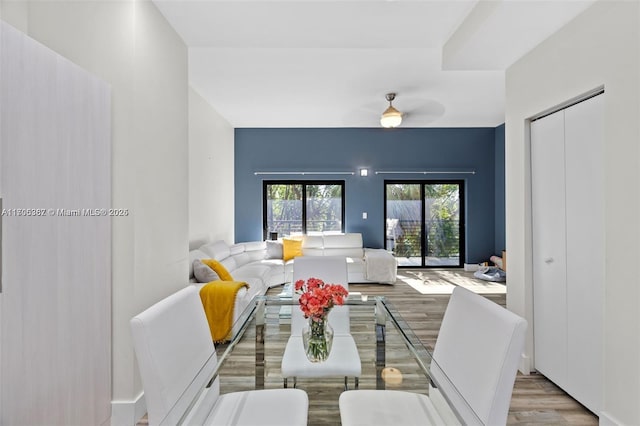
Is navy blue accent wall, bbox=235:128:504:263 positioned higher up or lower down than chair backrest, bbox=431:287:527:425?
higher up

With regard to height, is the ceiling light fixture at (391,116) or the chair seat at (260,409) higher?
the ceiling light fixture at (391,116)

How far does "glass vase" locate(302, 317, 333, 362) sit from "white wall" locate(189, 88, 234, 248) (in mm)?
3010

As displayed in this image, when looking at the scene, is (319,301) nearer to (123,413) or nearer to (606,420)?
(123,413)

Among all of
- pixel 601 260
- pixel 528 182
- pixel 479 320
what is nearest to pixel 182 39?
pixel 479 320

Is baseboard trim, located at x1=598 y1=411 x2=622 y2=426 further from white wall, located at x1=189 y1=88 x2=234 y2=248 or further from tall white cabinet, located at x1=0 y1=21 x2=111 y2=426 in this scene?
white wall, located at x1=189 y1=88 x2=234 y2=248

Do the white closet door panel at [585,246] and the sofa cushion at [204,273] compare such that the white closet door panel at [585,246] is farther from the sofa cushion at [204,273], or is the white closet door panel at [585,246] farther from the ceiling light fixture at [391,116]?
the sofa cushion at [204,273]

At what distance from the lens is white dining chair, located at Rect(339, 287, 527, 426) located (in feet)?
3.33

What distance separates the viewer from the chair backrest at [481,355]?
102cm

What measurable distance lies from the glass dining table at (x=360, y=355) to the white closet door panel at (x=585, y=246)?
1.22 m

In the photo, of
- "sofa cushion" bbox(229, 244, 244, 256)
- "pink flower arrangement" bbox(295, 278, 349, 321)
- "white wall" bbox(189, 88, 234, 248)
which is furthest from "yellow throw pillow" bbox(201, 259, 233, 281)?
"pink flower arrangement" bbox(295, 278, 349, 321)

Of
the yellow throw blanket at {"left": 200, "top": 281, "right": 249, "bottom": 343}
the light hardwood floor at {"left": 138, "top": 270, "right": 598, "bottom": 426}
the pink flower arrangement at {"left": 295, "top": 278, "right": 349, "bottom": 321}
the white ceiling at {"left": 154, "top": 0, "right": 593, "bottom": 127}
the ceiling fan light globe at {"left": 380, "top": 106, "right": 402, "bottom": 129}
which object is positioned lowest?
the light hardwood floor at {"left": 138, "top": 270, "right": 598, "bottom": 426}

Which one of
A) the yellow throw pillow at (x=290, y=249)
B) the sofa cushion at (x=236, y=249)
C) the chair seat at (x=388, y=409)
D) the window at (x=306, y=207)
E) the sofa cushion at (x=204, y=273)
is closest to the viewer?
the chair seat at (x=388, y=409)

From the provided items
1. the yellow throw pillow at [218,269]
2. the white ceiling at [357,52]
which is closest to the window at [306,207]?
the white ceiling at [357,52]

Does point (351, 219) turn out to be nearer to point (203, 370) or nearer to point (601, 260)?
point (601, 260)
